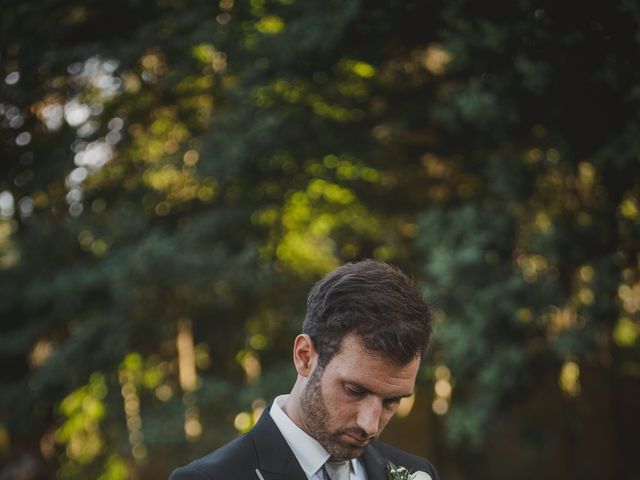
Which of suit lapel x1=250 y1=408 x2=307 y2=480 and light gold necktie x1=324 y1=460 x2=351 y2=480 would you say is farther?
light gold necktie x1=324 y1=460 x2=351 y2=480

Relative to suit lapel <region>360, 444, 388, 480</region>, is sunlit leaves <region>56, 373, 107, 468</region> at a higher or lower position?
lower

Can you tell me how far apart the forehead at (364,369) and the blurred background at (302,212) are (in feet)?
14.9

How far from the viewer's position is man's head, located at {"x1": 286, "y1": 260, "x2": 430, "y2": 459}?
237 cm

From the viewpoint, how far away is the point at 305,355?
249cm

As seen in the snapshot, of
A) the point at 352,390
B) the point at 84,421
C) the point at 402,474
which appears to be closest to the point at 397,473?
the point at 402,474

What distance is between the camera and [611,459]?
10008mm

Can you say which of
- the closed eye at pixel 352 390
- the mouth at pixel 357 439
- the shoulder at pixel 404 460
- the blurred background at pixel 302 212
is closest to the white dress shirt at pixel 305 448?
the mouth at pixel 357 439

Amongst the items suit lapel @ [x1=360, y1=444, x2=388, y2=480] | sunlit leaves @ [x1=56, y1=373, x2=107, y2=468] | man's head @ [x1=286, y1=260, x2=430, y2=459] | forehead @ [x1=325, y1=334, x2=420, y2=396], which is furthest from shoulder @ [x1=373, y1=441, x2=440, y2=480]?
sunlit leaves @ [x1=56, y1=373, x2=107, y2=468]

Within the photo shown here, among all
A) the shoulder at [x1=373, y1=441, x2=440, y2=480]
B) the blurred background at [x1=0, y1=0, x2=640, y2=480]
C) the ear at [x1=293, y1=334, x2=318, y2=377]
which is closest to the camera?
the ear at [x1=293, y1=334, x2=318, y2=377]

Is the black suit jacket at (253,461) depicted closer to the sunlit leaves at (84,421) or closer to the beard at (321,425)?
the beard at (321,425)

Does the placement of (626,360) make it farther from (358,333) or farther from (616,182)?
(358,333)

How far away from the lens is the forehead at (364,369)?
2.37 m

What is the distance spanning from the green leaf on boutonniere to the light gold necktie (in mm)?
251

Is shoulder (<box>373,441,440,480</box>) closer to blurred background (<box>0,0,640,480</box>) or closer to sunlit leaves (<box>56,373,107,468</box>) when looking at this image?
blurred background (<box>0,0,640,480</box>)
